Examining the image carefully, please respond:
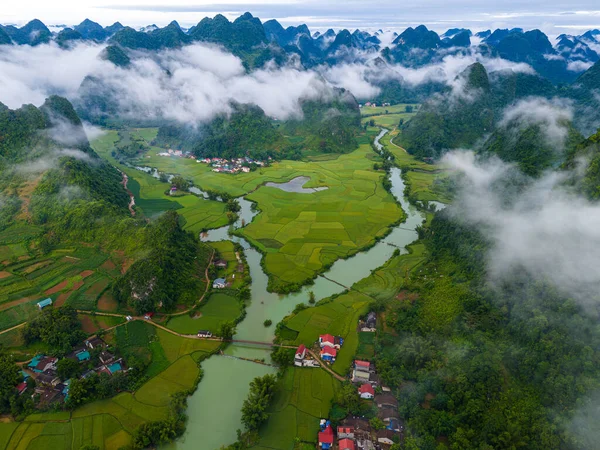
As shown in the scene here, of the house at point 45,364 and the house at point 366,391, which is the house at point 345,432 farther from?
the house at point 45,364

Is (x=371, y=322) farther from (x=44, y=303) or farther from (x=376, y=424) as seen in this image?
(x=44, y=303)

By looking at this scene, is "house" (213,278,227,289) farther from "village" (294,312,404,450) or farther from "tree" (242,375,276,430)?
"tree" (242,375,276,430)

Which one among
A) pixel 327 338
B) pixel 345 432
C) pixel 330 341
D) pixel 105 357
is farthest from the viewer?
pixel 327 338

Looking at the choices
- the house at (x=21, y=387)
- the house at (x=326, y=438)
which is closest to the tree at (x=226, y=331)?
the house at (x=326, y=438)

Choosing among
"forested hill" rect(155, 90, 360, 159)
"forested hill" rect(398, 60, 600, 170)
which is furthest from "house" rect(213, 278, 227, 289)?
"forested hill" rect(398, 60, 600, 170)

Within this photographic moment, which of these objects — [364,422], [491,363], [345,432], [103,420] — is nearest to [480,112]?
[491,363]

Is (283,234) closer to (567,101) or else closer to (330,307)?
(330,307)
